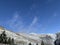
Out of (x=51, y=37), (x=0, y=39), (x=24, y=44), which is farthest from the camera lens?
(x=51, y=37)

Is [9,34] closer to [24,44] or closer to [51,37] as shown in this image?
[24,44]

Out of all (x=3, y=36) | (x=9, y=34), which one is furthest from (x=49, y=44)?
(x=3, y=36)

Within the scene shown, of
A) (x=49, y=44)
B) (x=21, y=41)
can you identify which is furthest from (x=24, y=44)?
(x=49, y=44)


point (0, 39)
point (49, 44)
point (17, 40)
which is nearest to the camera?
point (0, 39)

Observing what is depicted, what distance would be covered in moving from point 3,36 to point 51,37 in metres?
66.8

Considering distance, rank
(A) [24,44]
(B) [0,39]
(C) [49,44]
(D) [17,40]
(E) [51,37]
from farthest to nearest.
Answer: (E) [51,37] → (C) [49,44] → (D) [17,40] → (A) [24,44] → (B) [0,39]

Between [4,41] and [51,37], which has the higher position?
[51,37]

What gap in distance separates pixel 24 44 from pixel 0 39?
2116 centimetres

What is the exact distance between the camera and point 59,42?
8281cm

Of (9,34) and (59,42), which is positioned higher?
(9,34)

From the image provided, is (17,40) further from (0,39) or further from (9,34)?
(0,39)

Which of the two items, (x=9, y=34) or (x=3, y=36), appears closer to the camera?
(x=3, y=36)

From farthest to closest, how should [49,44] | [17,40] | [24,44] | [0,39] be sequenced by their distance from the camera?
[49,44] → [17,40] → [24,44] → [0,39]

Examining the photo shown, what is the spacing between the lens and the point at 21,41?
286 feet
